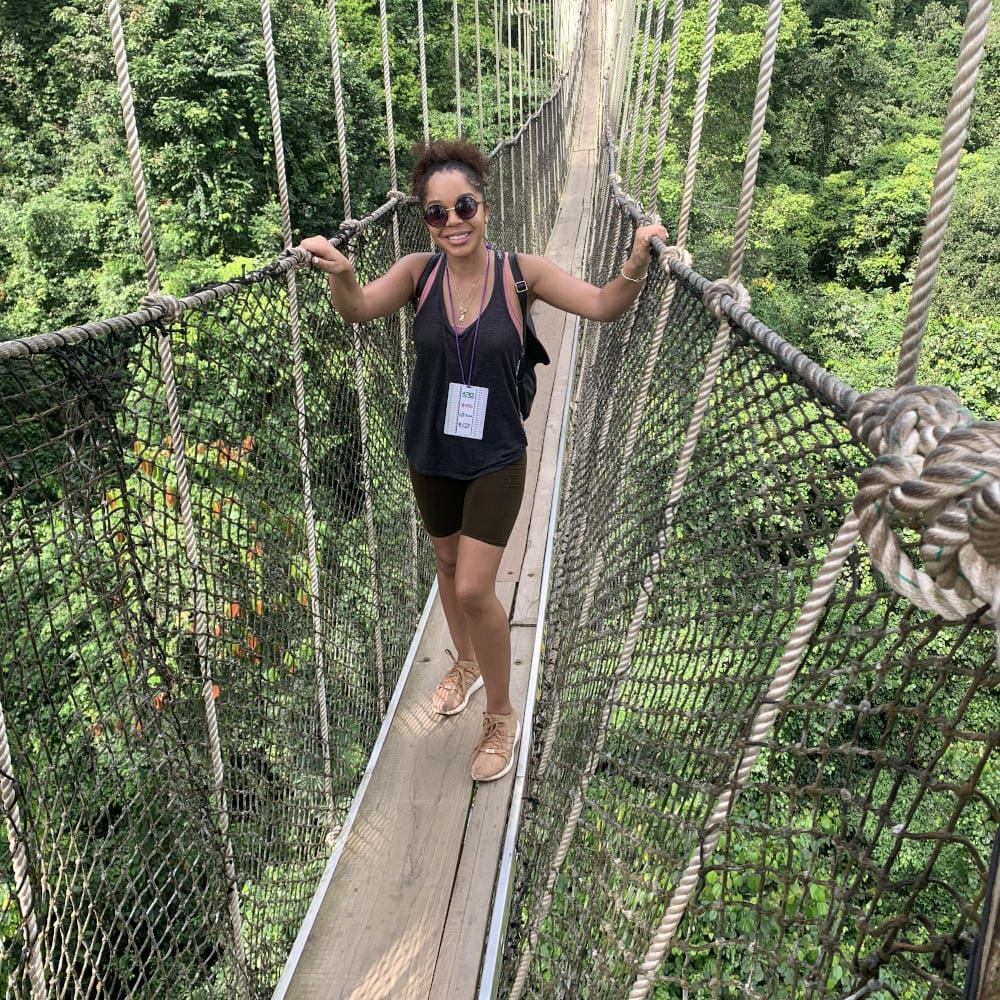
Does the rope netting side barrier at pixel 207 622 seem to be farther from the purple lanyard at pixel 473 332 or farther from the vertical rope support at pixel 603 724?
the vertical rope support at pixel 603 724

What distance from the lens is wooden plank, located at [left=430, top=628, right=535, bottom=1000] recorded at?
1.10m

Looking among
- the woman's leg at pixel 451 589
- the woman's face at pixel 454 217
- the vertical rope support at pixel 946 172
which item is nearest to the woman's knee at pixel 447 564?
the woman's leg at pixel 451 589

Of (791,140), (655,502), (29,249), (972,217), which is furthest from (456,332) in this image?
(791,140)

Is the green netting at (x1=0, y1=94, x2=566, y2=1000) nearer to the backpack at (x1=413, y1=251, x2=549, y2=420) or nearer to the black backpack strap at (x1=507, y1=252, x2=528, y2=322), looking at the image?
the backpack at (x1=413, y1=251, x2=549, y2=420)

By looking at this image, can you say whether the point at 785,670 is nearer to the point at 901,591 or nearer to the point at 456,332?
the point at 901,591

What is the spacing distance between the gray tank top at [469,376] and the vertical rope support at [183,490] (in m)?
0.35

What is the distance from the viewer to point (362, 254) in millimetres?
1525

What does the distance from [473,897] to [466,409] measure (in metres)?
0.69

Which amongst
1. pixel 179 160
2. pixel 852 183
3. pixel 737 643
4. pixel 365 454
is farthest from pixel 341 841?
pixel 852 183

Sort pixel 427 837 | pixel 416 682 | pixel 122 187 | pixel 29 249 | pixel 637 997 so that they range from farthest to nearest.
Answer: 1. pixel 122 187
2. pixel 29 249
3. pixel 416 682
4. pixel 427 837
5. pixel 637 997

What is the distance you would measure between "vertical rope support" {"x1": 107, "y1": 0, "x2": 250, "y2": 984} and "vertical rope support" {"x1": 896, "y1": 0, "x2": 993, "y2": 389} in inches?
26.4

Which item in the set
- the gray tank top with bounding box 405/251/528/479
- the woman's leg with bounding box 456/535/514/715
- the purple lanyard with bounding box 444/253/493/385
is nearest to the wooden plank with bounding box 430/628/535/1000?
the woman's leg with bounding box 456/535/514/715

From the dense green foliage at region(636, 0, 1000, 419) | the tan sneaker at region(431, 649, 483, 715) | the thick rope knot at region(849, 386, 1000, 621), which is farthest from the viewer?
the dense green foliage at region(636, 0, 1000, 419)

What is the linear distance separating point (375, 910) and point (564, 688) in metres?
0.48
